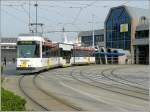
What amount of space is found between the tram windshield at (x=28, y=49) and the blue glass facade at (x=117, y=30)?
185 feet

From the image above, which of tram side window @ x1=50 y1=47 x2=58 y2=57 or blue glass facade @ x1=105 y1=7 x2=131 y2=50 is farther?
blue glass facade @ x1=105 y1=7 x2=131 y2=50

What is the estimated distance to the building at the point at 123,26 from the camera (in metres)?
89.7

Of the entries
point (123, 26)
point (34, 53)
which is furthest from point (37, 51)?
point (123, 26)

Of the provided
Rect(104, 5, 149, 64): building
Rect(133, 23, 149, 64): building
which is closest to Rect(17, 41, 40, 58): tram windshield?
Rect(133, 23, 149, 64): building

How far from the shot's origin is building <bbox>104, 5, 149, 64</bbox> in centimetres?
8969

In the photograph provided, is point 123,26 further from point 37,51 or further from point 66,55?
point 37,51

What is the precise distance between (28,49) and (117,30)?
193ft

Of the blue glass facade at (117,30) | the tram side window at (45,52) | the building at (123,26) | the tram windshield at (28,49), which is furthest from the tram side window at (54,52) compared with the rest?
the blue glass facade at (117,30)

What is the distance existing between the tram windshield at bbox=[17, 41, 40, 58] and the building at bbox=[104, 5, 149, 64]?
55419 mm

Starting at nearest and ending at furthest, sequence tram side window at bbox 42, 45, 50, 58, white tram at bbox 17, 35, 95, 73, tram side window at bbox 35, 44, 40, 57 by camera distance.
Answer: white tram at bbox 17, 35, 95, 73, tram side window at bbox 35, 44, 40, 57, tram side window at bbox 42, 45, 50, 58

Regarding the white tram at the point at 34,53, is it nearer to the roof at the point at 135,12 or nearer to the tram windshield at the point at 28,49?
the tram windshield at the point at 28,49

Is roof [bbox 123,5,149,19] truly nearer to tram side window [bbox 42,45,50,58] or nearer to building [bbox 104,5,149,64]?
building [bbox 104,5,149,64]

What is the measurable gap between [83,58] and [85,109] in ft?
151

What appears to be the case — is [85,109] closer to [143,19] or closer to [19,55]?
[19,55]
